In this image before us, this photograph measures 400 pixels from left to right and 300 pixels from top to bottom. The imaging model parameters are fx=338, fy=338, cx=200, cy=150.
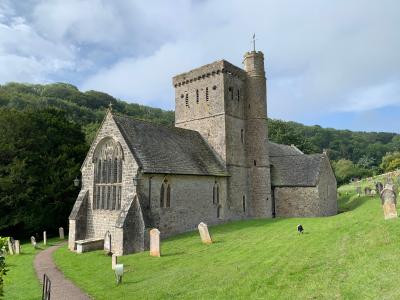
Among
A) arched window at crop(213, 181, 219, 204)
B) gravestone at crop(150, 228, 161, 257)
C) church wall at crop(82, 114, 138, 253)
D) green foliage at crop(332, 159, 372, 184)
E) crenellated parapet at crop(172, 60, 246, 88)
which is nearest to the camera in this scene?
gravestone at crop(150, 228, 161, 257)

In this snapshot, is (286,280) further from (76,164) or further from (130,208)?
(76,164)

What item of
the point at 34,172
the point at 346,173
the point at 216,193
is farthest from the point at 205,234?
the point at 346,173

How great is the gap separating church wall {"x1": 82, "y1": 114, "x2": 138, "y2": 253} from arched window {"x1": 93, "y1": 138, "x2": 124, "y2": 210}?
34 cm

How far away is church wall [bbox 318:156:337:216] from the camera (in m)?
30.6

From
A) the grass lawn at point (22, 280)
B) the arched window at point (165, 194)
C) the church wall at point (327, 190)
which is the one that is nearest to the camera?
the grass lawn at point (22, 280)

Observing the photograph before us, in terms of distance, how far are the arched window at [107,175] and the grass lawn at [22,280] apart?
5.41 m

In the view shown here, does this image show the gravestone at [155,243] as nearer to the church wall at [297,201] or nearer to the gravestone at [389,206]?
the gravestone at [389,206]

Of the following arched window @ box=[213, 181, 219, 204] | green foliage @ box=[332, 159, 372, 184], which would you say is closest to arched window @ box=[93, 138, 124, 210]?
arched window @ box=[213, 181, 219, 204]

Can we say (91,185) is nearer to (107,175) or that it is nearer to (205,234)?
(107,175)

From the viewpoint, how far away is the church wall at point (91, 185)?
831 inches

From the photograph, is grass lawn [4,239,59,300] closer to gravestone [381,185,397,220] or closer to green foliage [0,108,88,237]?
green foliage [0,108,88,237]

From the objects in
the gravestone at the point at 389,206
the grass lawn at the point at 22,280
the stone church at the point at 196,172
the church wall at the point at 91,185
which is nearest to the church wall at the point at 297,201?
the stone church at the point at 196,172

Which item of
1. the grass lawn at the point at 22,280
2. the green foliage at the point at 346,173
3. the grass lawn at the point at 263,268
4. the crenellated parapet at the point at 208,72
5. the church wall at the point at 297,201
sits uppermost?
the crenellated parapet at the point at 208,72

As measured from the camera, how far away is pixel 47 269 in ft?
Answer: 56.4
